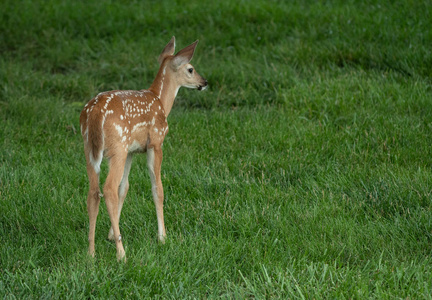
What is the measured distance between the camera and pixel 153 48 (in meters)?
9.54

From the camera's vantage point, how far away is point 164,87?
5305mm

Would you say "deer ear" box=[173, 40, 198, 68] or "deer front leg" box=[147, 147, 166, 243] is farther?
"deer ear" box=[173, 40, 198, 68]

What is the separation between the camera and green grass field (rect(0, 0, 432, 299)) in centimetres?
411

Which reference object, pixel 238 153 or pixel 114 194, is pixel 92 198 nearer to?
pixel 114 194

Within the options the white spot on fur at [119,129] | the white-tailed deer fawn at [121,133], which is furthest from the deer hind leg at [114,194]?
the white spot on fur at [119,129]

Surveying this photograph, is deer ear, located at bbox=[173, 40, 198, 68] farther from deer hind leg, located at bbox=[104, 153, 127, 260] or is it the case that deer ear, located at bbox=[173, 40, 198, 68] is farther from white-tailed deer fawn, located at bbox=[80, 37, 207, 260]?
deer hind leg, located at bbox=[104, 153, 127, 260]

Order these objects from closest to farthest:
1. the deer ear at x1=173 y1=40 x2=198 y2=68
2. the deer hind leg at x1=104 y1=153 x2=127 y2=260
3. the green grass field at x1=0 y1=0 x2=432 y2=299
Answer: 1. the green grass field at x1=0 y1=0 x2=432 y2=299
2. the deer hind leg at x1=104 y1=153 x2=127 y2=260
3. the deer ear at x1=173 y1=40 x2=198 y2=68

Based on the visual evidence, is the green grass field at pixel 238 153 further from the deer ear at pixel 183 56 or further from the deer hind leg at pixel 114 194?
the deer ear at pixel 183 56

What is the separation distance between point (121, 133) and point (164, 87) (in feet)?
3.32

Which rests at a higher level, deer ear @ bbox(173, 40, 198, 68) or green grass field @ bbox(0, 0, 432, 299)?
deer ear @ bbox(173, 40, 198, 68)

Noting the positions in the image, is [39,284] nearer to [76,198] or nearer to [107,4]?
[76,198]

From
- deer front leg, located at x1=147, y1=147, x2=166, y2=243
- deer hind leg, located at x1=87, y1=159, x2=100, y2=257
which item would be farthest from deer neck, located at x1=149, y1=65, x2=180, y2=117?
deer hind leg, located at x1=87, y1=159, x2=100, y2=257

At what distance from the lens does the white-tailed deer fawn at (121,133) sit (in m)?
4.32

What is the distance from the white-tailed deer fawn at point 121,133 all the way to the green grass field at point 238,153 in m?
0.35
